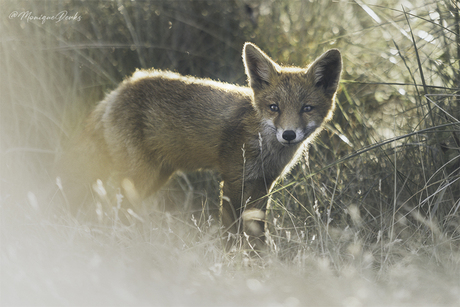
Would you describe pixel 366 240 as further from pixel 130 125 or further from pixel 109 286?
pixel 130 125

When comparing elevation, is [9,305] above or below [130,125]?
below

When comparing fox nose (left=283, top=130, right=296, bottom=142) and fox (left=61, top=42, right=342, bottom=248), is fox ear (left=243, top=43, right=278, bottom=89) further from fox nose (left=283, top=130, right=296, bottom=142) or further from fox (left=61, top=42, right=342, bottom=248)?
fox nose (left=283, top=130, right=296, bottom=142)

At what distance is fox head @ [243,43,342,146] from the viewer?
3102 mm

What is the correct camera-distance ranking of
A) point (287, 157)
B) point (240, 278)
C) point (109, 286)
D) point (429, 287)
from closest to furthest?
point (109, 286) → point (429, 287) → point (240, 278) → point (287, 157)

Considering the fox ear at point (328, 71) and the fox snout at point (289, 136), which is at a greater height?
the fox ear at point (328, 71)

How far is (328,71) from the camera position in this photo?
127 inches

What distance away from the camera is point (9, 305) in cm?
170

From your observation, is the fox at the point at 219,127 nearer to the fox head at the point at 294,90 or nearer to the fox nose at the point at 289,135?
the fox head at the point at 294,90

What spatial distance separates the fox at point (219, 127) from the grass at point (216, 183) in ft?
0.77

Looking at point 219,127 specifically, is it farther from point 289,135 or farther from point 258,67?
point 289,135

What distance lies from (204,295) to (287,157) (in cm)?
181

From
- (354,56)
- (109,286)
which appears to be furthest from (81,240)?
(354,56)

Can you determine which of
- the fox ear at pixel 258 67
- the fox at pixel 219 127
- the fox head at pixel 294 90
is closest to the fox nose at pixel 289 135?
the fox head at pixel 294 90

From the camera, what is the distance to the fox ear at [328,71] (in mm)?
3113
